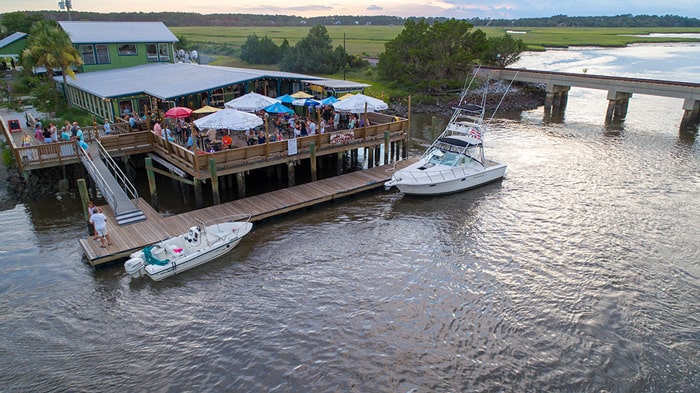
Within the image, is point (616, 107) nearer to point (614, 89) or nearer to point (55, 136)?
point (614, 89)

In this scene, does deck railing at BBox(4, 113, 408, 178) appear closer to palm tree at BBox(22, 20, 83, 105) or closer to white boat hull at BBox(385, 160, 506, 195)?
white boat hull at BBox(385, 160, 506, 195)

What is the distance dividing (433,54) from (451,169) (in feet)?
99.3

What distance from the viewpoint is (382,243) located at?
18656 mm

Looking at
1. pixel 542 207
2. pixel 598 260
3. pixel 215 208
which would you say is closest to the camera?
pixel 598 260

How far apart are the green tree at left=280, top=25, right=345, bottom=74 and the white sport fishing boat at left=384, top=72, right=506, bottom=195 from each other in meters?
40.2

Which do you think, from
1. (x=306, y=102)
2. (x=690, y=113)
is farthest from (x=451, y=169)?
(x=690, y=113)

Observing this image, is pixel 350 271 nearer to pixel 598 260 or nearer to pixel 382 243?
pixel 382 243

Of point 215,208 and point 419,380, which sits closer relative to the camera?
point 419,380

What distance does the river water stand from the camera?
11.9 m

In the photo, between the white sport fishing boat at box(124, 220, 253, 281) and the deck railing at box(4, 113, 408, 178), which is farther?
the deck railing at box(4, 113, 408, 178)

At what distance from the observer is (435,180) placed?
23156 mm

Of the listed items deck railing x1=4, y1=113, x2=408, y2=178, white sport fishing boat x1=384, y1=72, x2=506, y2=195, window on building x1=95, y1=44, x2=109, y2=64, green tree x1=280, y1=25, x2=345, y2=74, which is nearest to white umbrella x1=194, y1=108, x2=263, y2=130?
deck railing x1=4, y1=113, x2=408, y2=178

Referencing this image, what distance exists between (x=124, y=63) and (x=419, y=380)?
37074 millimetres

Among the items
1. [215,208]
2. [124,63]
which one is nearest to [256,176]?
[215,208]
